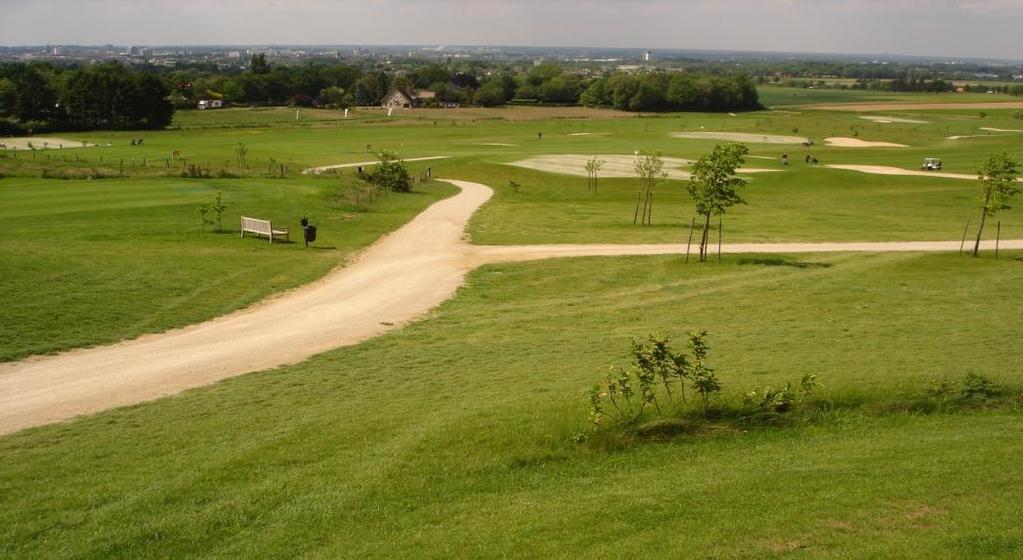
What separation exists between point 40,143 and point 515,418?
91.1 m

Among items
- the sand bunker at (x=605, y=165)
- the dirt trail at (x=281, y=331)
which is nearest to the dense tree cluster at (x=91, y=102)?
the sand bunker at (x=605, y=165)

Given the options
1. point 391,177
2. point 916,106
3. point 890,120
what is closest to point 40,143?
point 391,177

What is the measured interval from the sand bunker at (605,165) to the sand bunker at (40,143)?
4780cm

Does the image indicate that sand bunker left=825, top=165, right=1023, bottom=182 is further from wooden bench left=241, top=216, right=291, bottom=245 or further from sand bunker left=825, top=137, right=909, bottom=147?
wooden bench left=241, top=216, right=291, bottom=245

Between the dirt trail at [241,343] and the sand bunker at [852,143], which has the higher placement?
the sand bunker at [852,143]

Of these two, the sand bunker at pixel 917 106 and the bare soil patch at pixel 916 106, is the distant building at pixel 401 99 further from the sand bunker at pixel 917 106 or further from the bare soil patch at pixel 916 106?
the bare soil patch at pixel 916 106

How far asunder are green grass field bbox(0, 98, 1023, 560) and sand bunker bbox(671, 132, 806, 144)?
201ft

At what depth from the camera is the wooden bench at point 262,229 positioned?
115 ft

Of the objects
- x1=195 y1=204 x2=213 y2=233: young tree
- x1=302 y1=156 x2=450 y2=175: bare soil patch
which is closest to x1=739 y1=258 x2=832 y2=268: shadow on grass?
x1=195 y1=204 x2=213 y2=233: young tree

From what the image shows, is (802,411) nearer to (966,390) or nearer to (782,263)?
(966,390)

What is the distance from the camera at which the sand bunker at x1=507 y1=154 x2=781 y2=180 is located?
217 feet

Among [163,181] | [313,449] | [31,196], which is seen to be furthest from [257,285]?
[163,181]

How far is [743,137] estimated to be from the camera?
10606cm

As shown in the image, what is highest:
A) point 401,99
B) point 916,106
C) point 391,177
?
point 916,106
